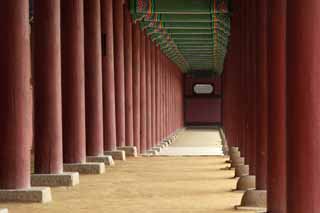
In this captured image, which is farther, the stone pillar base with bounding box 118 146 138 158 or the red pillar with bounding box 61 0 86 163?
the stone pillar base with bounding box 118 146 138 158

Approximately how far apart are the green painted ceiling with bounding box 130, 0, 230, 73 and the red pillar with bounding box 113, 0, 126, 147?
2024 millimetres

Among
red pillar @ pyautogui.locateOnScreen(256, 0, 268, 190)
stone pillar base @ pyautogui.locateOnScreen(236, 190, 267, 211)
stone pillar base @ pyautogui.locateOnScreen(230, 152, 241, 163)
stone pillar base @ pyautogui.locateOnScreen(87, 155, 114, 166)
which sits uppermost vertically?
red pillar @ pyautogui.locateOnScreen(256, 0, 268, 190)

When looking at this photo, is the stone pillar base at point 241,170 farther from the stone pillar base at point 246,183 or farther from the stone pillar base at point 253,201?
the stone pillar base at point 253,201

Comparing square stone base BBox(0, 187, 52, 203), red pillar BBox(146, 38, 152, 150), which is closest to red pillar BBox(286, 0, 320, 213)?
square stone base BBox(0, 187, 52, 203)

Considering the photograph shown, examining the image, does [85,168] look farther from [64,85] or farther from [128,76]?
[128,76]

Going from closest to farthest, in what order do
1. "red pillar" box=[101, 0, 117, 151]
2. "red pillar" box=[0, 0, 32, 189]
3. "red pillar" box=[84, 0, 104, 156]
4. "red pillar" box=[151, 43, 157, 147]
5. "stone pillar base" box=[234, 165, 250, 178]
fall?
"red pillar" box=[0, 0, 32, 189], "stone pillar base" box=[234, 165, 250, 178], "red pillar" box=[84, 0, 104, 156], "red pillar" box=[101, 0, 117, 151], "red pillar" box=[151, 43, 157, 147]

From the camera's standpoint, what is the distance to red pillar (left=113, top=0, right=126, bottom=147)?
750 inches

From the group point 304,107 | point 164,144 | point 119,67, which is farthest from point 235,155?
point 164,144

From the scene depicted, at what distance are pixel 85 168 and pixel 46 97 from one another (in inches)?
106

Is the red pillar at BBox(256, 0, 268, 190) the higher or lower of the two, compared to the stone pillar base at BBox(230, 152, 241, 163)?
higher

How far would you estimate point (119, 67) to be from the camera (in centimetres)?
1922

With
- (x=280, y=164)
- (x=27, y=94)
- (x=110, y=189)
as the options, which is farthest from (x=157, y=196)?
(x=280, y=164)

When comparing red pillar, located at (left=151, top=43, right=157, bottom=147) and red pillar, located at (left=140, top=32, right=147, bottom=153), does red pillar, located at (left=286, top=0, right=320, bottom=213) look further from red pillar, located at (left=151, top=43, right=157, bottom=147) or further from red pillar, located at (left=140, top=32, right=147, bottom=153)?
red pillar, located at (left=151, top=43, right=157, bottom=147)

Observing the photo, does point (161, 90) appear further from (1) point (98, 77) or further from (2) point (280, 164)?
(2) point (280, 164)
